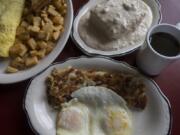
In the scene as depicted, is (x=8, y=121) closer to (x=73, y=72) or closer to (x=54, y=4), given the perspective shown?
(x=73, y=72)

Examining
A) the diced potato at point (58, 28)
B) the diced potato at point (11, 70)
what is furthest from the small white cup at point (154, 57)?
the diced potato at point (11, 70)

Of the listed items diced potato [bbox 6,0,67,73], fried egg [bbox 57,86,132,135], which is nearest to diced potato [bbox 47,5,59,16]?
diced potato [bbox 6,0,67,73]

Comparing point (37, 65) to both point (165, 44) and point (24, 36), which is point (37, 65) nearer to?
point (24, 36)

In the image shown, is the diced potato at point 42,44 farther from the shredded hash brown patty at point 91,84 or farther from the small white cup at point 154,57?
the small white cup at point 154,57

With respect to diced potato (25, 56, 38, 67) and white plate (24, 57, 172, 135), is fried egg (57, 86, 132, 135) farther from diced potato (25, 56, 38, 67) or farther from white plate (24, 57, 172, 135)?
diced potato (25, 56, 38, 67)

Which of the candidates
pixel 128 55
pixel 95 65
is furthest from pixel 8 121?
pixel 128 55
